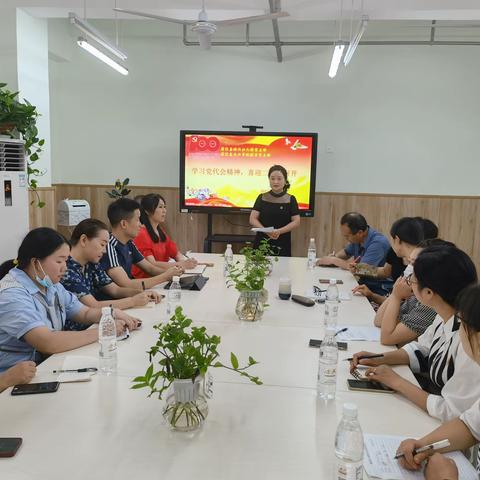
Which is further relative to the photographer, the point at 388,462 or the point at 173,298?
the point at 173,298

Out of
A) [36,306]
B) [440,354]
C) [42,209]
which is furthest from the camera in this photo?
[42,209]

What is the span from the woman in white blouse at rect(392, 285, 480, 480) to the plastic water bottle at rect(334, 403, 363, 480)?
15cm

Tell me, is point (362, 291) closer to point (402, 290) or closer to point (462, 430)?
point (402, 290)

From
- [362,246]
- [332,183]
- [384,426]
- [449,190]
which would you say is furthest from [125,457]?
[449,190]

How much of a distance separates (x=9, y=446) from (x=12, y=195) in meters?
3.48

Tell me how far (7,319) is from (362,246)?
2916 millimetres

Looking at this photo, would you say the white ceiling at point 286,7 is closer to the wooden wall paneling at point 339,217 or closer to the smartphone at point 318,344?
the wooden wall paneling at point 339,217

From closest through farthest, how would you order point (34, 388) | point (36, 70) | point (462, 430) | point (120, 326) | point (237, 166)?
1. point (462, 430)
2. point (34, 388)
3. point (120, 326)
4. point (36, 70)
5. point (237, 166)

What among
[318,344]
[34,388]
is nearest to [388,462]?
[318,344]

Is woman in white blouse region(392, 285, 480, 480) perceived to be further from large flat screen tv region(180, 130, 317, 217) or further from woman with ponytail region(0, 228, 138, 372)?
large flat screen tv region(180, 130, 317, 217)

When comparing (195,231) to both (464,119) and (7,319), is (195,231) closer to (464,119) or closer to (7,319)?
(464,119)

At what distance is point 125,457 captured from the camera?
1186 mm

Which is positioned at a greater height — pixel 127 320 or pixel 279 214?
pixel 279 214

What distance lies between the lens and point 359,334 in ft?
7.22
